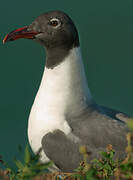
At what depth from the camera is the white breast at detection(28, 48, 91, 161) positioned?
12.0 feet

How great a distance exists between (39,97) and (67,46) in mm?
597

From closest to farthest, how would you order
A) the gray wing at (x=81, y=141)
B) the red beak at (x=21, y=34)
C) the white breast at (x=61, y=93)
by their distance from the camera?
1. the gray wing at (x=81, y=141)
2. the white breast at (x=61, y=93)
3. the red beak at (x=21, y=34)

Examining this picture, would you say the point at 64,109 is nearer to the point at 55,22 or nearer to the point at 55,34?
the point at 55,34

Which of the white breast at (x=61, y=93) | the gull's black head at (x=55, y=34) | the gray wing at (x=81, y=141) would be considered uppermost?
the gull's black head at (x=55, y=34)

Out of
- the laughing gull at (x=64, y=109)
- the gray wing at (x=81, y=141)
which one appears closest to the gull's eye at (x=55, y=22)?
the laughing gull at (x=64, y=109)

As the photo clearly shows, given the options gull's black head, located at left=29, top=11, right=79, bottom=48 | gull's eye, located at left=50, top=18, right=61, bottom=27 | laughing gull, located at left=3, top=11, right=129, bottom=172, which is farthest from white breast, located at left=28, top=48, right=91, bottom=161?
gull's eye, located at left=50, top=18, right=61, bottom=27

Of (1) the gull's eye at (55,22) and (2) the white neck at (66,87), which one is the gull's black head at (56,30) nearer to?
(1) the gull's eye at (55,22)

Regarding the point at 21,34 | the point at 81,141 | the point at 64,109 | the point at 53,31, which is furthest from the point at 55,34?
the point at 81,141

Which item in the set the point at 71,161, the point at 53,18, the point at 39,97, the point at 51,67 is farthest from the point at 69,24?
the point at 71,161

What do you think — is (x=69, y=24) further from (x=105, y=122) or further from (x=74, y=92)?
(x=105, y=122)

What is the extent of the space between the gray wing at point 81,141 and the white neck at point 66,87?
19 centimetres

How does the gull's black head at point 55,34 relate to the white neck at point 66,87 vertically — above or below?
above

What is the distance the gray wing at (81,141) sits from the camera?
345 centimetres

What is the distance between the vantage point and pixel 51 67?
377 cm
